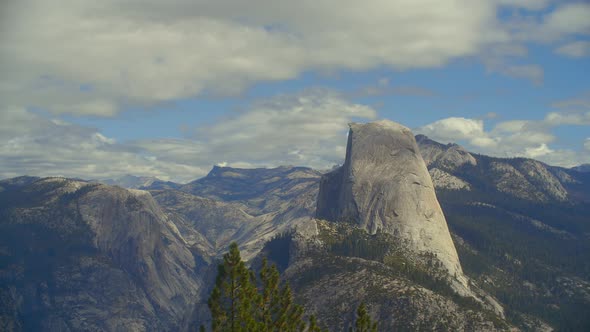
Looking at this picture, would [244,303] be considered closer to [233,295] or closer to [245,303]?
[245,303]

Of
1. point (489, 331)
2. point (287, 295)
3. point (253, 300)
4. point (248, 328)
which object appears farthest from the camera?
point (489, 331)

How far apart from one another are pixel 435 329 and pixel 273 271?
114921 millimetres

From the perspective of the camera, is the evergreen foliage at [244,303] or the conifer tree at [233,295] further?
the evergreen foliage at [244,303]

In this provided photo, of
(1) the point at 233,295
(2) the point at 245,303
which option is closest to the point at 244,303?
(2) the point at 245,303

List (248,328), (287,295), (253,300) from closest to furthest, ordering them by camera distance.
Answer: (248,328), (253,300), (287,295)

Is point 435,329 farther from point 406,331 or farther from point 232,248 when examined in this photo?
point 232,248

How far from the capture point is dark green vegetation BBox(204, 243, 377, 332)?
90000 mm

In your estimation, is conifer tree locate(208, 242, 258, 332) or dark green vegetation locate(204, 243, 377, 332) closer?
conifer tree locate(208, 242, 258, 332)

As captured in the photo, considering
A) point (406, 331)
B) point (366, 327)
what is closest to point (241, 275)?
point (366, 327)

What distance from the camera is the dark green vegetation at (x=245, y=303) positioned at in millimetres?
90000

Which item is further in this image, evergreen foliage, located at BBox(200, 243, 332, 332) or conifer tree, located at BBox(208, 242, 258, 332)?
evergreen foliage, located at BBox(200, 243, 332, 332)

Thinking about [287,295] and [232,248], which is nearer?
[232,248]

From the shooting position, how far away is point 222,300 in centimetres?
9388

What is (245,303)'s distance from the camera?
291 ft
